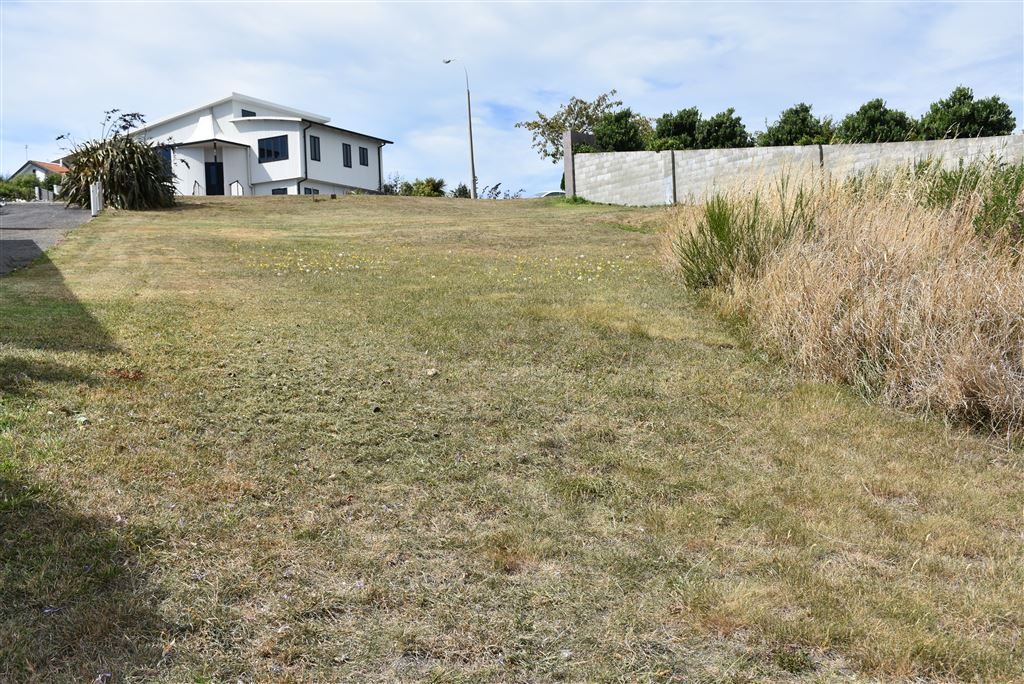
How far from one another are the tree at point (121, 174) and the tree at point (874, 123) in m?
18.6

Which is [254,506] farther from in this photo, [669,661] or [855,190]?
[855,190]

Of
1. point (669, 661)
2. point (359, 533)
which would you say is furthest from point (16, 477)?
point (669, 661)

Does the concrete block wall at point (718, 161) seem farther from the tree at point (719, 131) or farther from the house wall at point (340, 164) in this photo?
the house wall at point (340, 164)

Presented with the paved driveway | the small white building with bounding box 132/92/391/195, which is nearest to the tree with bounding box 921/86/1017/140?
the paved driveway

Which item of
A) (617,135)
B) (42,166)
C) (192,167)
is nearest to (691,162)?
(617,135)

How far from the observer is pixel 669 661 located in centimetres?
271

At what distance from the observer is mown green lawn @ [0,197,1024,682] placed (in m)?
2.75

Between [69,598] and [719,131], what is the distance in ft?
84.0

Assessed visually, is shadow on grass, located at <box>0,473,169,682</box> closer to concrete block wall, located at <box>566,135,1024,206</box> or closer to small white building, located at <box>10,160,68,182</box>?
concrete block wall, located at <box>566,135,1024,206</box>

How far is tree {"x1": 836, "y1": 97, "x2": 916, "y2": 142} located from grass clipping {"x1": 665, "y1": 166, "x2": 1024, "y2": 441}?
15.8 metres

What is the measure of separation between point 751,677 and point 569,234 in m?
12.8

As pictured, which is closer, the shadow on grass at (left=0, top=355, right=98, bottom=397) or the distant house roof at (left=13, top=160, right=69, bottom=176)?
the shadow on grass at (left=0, top=355, right=98, bottom=397)

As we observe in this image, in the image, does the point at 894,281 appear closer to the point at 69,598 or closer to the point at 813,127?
the point at 69,598

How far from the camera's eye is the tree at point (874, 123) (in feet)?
75.2
